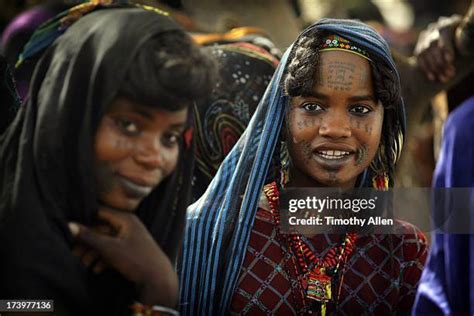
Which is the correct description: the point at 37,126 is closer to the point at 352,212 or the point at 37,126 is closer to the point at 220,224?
the point at 220,224

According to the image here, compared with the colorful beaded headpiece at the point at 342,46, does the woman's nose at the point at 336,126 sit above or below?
below

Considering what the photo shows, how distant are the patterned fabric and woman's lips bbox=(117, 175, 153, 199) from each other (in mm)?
728

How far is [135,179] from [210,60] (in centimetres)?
36

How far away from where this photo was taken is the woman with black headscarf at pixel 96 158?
228 cm

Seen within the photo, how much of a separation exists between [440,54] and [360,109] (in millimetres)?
1421

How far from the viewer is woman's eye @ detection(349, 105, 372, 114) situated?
2850 mm

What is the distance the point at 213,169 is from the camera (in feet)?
10.9

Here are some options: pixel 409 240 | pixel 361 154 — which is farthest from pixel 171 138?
pixel 409 240

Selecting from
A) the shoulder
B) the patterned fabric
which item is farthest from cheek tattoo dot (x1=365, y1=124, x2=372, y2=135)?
the patterned fabric

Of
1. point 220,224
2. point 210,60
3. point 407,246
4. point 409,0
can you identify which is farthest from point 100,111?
point 409,0

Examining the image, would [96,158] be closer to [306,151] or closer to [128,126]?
[128,126]

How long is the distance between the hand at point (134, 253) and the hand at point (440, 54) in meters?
2.08

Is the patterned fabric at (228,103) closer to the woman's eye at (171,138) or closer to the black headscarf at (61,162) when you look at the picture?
the woman's eye at (171,138)

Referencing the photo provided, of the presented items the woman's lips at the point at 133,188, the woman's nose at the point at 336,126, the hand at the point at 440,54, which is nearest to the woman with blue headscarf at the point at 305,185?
the woman's nose at the point at 336,126
